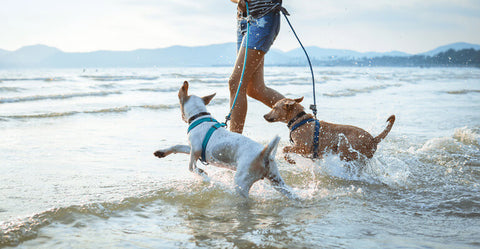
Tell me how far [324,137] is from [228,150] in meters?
1.37

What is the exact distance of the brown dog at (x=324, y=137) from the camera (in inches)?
160

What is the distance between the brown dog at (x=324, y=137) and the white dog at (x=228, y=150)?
0.99m

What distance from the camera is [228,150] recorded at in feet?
10.4

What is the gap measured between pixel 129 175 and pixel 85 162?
81 cm

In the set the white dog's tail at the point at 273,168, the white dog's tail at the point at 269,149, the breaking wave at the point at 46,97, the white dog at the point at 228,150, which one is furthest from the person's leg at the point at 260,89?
the breaking wave at the point at 46,97

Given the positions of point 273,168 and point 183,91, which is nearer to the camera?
point 273,168

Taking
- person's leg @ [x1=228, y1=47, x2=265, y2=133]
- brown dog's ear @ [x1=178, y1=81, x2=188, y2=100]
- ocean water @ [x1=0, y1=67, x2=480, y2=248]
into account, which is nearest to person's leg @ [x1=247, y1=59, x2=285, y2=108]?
person's leg @ [x1=228, y1=47, x2=265, y2=133]

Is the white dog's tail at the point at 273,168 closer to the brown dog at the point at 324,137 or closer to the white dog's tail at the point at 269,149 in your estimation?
the white dog's tail at the point at 269,149

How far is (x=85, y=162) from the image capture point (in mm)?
4449

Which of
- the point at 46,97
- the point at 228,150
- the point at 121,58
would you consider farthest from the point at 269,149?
the point at 121,58

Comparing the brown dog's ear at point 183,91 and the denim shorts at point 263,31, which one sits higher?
the denim shorts at point 263,31

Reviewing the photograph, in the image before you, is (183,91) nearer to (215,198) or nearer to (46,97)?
(215,198)

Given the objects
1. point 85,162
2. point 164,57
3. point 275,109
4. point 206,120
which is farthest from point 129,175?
point 164,57

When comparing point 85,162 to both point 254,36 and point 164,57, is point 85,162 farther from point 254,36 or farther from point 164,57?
point 164,57
